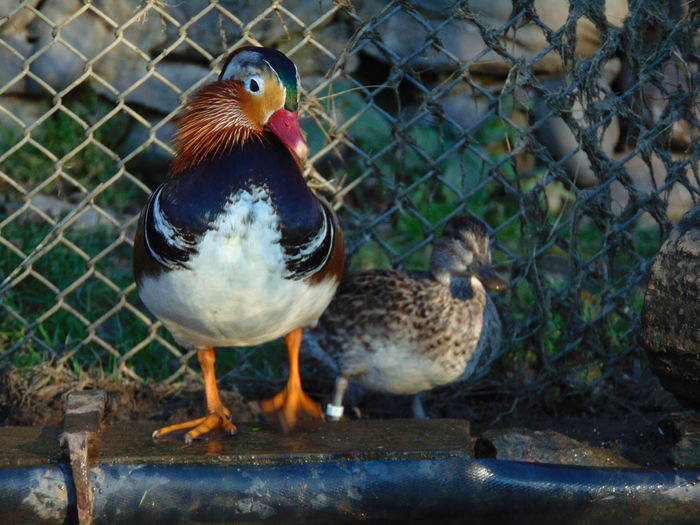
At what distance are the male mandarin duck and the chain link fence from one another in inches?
16.3

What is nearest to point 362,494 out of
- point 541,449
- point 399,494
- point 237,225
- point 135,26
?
point 399,494

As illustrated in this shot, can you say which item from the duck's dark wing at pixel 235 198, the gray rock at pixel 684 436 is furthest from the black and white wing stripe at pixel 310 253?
the gray rock at pixel 684 436

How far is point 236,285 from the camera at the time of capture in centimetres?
272

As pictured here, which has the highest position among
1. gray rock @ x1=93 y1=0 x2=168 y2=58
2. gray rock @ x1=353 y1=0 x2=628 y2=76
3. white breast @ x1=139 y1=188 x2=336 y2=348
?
gray rock @ x1=353 y1=0 x2=628 y2=76

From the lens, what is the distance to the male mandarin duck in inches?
106

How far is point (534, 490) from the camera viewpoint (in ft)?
8.31

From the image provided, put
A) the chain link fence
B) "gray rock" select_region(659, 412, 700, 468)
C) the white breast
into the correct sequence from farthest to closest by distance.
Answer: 1. the chain link fence
2. "gray rock" select_region(659, 412, 700, 468)
3. the white breast

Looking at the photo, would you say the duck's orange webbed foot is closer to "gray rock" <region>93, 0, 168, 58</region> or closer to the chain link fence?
the chain link fence

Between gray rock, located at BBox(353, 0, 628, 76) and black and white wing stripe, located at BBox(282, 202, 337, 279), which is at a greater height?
gray rock, located at BBox(353, 0, 628, 76)

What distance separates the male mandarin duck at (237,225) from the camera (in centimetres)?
270

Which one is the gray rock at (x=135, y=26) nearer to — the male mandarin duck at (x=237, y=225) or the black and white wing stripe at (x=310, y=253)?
the male mandarin duck at (x=237, y=225)

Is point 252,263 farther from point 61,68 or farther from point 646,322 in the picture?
point 61,68

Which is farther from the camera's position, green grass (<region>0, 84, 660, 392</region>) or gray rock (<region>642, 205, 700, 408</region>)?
green grass (<region>0, 84, 660, 392</region>)

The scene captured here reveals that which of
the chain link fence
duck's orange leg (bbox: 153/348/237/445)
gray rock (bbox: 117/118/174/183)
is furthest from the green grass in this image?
duck's orange leg (bbox: 153/348/237/445)
